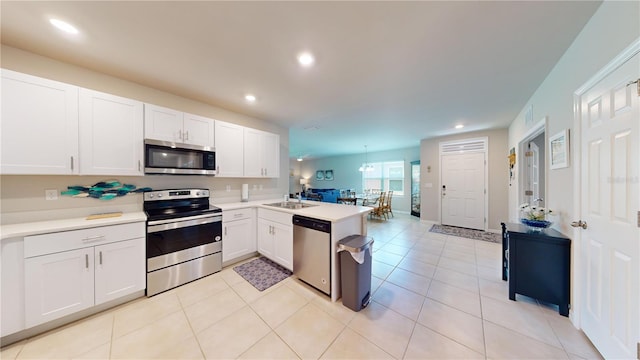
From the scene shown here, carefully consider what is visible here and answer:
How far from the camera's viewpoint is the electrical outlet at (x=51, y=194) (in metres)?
1.93

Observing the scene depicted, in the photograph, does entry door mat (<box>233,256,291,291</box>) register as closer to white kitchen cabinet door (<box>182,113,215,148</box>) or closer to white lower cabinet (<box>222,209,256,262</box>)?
white lower cabinet (<box>222,209,256,262</box>)

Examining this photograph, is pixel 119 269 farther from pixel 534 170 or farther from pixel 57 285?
pixel 534 170

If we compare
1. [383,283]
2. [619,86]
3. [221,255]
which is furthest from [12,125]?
[619,86]

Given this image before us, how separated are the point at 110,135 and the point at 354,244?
9.62ft

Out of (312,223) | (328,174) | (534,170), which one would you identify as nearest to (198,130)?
(312,223)

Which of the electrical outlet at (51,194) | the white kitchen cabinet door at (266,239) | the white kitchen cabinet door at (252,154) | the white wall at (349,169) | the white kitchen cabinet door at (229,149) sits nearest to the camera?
the electrical outlet at (51,194)

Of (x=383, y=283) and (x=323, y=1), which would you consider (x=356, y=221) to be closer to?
(x=383, y=283)

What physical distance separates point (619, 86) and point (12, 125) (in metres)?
4.65

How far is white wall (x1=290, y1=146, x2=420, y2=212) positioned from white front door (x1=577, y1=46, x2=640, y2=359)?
5649mm

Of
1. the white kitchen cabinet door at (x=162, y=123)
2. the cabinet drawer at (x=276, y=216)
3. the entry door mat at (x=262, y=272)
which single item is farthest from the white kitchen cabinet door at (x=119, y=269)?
the cabinet drawer at (x=276, y=216)

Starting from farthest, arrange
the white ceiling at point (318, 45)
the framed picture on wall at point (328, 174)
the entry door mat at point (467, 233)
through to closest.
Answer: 1. the framed picture on wall at point (328, 174)
2. the entry door mat at point (467, 233)
3. the white ceiling at point (318, 45)

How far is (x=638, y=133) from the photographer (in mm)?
1082

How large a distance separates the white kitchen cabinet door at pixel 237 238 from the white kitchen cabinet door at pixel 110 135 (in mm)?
1273

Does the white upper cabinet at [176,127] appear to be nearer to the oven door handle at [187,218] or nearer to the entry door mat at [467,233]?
the oven door handle at [187,218]
